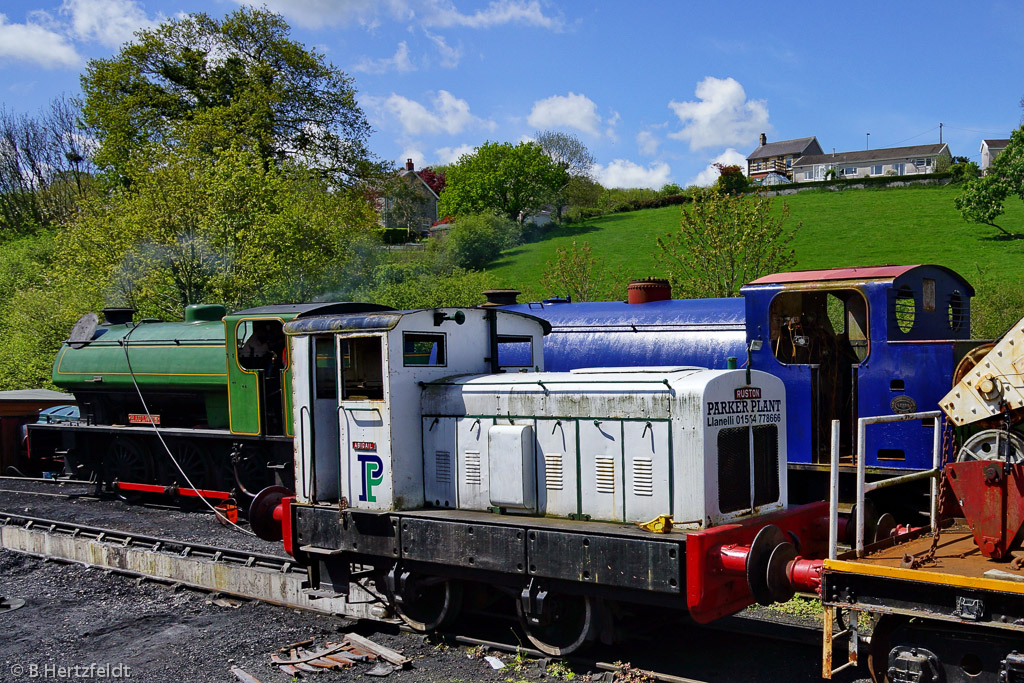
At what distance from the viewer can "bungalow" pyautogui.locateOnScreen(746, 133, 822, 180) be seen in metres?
103

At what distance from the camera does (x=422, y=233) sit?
8312 cm

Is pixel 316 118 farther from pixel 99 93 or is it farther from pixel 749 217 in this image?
pixel 749 217

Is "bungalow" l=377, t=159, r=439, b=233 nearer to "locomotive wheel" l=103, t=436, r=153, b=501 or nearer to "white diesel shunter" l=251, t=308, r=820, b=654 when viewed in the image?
"locomotive wheel" l=103, t=436, r=153, b=501

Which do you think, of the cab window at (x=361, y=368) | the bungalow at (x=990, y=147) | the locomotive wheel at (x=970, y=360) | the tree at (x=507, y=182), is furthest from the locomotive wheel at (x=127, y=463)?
the bungalow at (x=990, y=147)

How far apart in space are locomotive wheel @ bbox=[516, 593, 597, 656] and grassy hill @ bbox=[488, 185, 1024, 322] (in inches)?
1019

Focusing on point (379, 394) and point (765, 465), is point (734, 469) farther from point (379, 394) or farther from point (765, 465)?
point (379, 394)

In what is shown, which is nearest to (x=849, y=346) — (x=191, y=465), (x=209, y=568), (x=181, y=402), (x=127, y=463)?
(x=209, y=568)

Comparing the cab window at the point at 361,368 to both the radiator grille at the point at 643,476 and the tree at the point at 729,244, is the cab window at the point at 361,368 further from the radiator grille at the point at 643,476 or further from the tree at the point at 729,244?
the tree at the point at 729,244

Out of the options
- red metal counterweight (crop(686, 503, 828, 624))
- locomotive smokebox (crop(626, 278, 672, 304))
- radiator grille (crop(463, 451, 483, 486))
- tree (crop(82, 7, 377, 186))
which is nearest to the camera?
red metal counterweight (crop(686, 503, 828, 624))

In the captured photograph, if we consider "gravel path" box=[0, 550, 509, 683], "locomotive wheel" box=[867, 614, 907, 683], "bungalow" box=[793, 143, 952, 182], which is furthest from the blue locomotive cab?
"bungalow" box=[793, 143, 952, 182]

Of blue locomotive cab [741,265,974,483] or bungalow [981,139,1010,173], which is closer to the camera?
blue locomotive cab [741,265,974,483]

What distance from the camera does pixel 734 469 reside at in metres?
6.58

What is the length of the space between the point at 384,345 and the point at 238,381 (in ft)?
20.8

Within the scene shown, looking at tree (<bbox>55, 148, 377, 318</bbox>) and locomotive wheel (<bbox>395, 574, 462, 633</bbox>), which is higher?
tree (<bbox>55, 148, 377, 318</bbox>)
